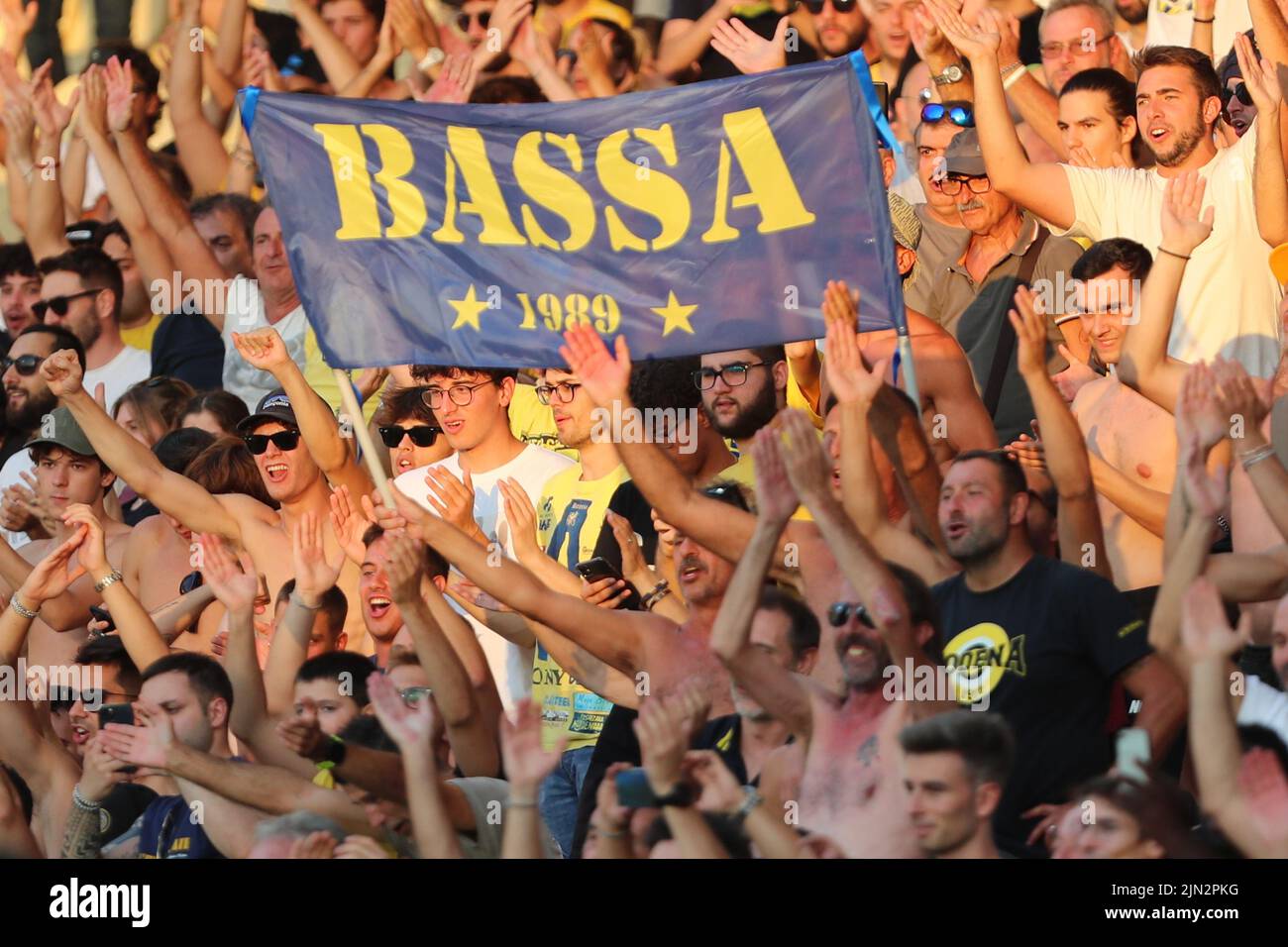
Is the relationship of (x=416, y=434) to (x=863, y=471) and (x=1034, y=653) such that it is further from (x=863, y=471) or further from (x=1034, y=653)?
(x=1034, y=653)

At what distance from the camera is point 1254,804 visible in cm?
627

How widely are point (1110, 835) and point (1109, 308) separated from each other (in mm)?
2135

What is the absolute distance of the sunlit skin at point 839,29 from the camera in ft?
33.6

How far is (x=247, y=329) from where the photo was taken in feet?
33.0

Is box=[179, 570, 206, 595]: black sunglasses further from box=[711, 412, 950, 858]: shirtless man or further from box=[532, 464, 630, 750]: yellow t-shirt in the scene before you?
box=[711, 412, 950, 858]: shirtless man

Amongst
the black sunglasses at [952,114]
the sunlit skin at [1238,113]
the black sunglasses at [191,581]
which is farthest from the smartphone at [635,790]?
the sunlit skin at [1238,113]

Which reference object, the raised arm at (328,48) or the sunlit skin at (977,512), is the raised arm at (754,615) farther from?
the raised arm at (328,48)

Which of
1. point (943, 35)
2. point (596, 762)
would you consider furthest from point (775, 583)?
point (943, 35)

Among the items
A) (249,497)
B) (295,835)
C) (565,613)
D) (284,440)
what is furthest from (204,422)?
(295,835)

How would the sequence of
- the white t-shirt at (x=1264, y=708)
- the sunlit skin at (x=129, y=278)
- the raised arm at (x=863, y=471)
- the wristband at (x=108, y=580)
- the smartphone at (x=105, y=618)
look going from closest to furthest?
1. the white t-shirt at (x=1264, y=708)
2. the raised arm at (x=863, y=471)
3. the wristband at (x=108, y=580)
4. the smartphone at (x=105, y=618)
5. the sunlit skin at (x=129, y=278)

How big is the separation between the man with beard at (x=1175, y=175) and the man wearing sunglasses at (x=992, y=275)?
4.1 inches
